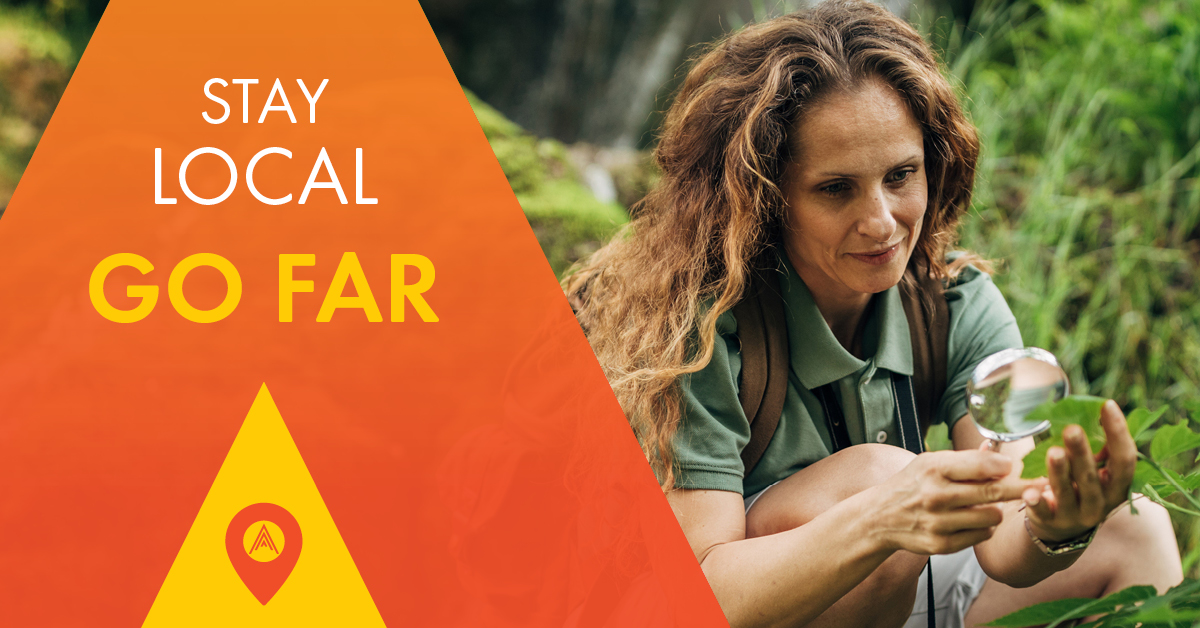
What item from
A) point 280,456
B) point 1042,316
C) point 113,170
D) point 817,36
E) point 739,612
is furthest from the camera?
point 113,170

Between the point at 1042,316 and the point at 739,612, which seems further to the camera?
the point at 1042,316

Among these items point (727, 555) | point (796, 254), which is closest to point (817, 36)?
point (796, 254)

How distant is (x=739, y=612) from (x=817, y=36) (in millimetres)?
1039

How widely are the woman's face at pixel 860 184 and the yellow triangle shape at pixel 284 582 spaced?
163 cm

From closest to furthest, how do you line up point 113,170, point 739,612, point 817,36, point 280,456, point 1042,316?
point 739,612 → point 817,36 → point 280,456 → point 1042,316 → point 113,170

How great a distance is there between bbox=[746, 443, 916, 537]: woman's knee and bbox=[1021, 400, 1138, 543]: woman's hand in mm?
396

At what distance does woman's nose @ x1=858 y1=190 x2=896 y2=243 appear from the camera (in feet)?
5.16

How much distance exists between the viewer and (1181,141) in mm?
3609

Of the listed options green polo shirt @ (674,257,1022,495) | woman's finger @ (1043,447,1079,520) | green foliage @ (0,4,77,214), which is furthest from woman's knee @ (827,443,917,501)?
green foliage @ (0,4,77,214)

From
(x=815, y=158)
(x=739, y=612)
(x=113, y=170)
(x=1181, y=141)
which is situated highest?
(x=113, y=170)

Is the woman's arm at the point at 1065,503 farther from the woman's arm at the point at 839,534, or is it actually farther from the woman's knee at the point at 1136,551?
the woman's knee at the point at 1136,551

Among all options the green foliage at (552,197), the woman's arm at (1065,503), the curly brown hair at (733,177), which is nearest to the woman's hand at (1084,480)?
the woman's arm at (1065,503)

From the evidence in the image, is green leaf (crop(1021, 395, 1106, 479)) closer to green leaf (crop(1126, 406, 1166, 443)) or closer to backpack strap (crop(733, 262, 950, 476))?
green leaf (crop(1126, 406, 1166, 443))

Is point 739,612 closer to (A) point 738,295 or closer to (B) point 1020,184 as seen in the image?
(A) point 738,295
